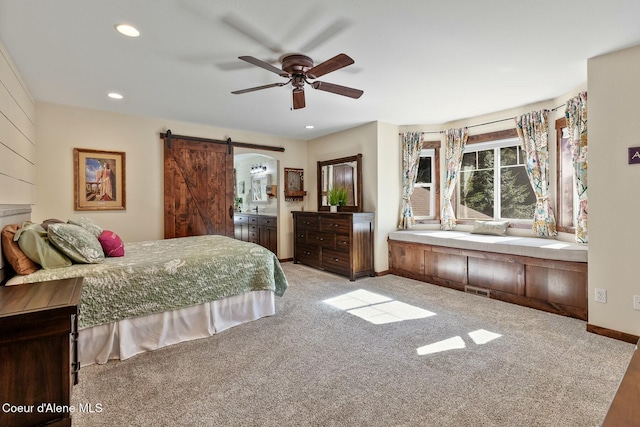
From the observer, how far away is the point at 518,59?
2818 mm

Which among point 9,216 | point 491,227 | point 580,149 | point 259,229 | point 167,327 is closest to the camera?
point 9,216

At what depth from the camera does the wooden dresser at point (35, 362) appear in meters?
A: 1.34

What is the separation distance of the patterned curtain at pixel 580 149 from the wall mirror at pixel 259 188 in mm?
5373

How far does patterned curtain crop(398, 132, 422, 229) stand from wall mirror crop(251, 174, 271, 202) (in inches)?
125

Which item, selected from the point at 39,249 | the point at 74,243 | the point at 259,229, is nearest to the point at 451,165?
the point at 259,229

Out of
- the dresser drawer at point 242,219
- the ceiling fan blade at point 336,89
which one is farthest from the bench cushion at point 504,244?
the dresser drawer at point 242,219

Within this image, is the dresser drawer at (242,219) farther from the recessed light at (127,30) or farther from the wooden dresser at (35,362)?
the wooden dresser at (35,362)

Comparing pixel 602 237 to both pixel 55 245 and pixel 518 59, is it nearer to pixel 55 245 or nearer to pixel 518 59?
pixel 518 59

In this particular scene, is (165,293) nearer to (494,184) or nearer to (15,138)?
(15,138)

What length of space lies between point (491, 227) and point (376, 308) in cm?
232

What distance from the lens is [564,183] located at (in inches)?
153

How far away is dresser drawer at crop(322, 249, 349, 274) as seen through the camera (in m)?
4.89

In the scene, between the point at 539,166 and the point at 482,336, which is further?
the point at 539,166

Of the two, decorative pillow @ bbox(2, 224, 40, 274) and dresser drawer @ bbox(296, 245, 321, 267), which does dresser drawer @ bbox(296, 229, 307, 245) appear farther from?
decorative pillow @ bbox(2, 224, 40, 274)
